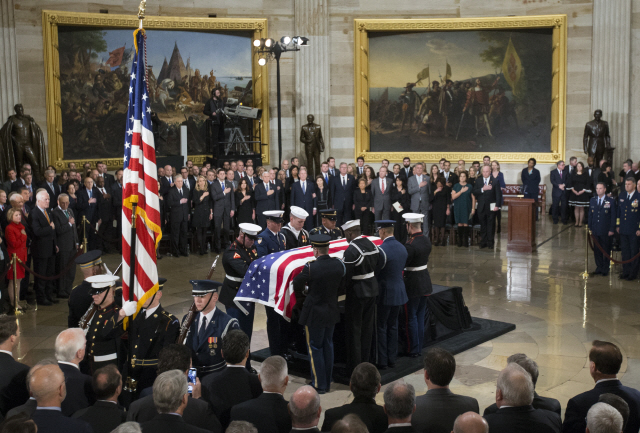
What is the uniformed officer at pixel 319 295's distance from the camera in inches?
272

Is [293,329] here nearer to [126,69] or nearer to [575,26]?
[126,69]

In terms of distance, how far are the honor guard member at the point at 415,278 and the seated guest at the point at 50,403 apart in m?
4.82

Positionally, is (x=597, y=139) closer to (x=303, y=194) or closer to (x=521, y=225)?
(x=521, y=225)

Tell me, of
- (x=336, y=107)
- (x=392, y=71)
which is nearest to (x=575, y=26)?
(x=392, y=71)

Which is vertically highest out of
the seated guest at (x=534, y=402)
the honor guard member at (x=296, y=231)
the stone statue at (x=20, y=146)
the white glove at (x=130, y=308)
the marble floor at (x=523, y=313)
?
the stone statue at (x=20, y=146)

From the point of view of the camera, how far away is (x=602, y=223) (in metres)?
12.5

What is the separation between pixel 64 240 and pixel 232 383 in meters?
7.09

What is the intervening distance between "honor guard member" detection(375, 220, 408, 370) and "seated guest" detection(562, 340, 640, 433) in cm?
319

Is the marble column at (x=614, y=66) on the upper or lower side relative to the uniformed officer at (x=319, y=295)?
upper

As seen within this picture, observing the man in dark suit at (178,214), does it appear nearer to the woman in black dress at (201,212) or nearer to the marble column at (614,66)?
the woman in black dress at (201,212)

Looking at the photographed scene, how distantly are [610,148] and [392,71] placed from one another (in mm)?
6742

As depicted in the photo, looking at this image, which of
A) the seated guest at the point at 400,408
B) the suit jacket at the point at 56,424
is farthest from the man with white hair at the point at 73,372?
the seated guest at the point at 400,408

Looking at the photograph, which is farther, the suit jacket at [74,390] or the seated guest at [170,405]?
the suit jacket at [74,390]

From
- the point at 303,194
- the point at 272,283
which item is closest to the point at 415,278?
the point at 272,283
